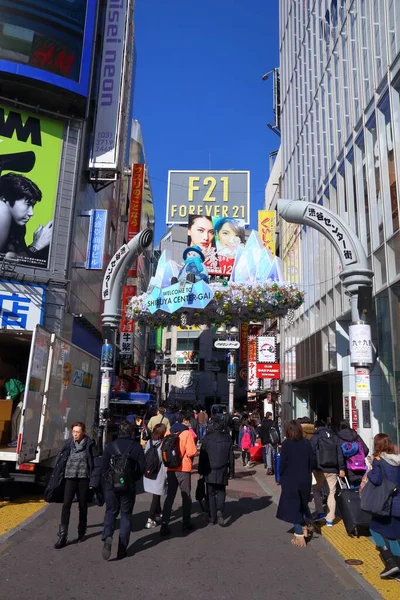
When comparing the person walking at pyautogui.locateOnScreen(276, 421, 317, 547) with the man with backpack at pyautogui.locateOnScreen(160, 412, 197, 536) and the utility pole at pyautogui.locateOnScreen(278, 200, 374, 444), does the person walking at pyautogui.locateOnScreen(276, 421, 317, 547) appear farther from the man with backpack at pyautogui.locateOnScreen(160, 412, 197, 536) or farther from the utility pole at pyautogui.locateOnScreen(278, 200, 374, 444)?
the utility pole at pyautogui.locateOnScreen(278, 200, 374, 444)

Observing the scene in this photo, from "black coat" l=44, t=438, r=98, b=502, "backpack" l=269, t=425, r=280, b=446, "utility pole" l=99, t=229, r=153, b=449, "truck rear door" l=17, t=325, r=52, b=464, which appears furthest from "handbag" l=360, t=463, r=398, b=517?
"backpack" l=269, t=425, r=280, b=446

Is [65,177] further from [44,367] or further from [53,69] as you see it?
[44,367]

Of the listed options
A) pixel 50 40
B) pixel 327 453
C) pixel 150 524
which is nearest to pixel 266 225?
pixel 50 40

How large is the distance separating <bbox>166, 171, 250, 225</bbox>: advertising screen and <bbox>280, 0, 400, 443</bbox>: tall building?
13091 millimetres

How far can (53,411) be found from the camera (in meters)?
9.70

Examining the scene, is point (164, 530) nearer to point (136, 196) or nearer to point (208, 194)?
point (136, 196)

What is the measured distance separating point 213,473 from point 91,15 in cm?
1905

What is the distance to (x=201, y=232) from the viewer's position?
115 feet

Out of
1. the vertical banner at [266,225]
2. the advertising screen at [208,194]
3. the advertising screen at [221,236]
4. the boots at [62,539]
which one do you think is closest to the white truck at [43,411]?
the boots at [62,539]

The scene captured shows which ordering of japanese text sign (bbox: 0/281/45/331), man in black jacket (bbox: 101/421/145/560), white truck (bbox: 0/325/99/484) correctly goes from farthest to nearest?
japanese text sign (bbox: 0/281/45/331), white truck (bbox: 0/325/99/484), man in black jacket (bbox: 101/421/145/560)

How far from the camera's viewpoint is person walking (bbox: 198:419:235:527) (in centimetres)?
831

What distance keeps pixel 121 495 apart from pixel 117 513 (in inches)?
9.6

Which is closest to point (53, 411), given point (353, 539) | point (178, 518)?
point (178, 518)

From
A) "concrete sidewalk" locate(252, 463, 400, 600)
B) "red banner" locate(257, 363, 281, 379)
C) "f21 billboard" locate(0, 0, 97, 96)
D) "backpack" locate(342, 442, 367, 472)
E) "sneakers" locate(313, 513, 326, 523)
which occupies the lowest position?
"concrete sidewalk" locate(252, 463, 400, 600)
